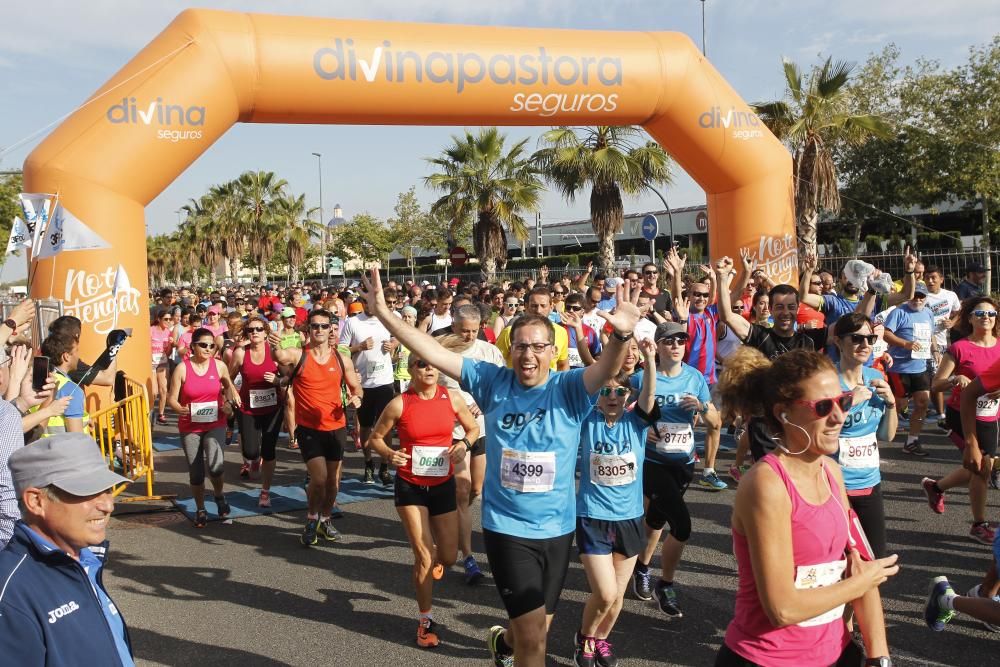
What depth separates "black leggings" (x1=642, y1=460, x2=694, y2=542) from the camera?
15.9ft

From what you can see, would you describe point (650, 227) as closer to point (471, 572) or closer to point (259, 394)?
point (259, 394)

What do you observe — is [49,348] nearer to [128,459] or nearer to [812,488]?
[128,459]

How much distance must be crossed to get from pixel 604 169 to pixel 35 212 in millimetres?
13813

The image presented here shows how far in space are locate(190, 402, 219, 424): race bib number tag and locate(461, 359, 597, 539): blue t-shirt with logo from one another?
4.19 m

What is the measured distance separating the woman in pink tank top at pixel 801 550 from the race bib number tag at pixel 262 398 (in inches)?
246

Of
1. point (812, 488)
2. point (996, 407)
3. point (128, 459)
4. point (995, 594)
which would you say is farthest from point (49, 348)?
point (996, 407)

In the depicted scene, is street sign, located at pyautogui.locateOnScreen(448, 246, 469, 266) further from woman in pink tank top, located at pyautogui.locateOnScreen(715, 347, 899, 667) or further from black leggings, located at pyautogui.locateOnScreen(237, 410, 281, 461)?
woman in pink tank top, located at pyautogui.locateOnScreen(715, 347, 899, 667)

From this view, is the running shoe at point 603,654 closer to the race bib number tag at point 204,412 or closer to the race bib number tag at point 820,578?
the race bib number tag at point 820,578

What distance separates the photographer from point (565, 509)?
363 centimetres

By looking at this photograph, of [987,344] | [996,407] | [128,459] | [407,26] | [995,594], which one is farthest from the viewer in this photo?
[407,26]

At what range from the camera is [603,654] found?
13.5ft

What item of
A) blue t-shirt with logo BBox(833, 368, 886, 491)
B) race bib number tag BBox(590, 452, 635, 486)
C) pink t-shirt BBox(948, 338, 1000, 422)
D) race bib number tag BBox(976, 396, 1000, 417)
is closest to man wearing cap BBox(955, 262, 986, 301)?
pink t-shirt BBox(948, 338, 1000, 422)

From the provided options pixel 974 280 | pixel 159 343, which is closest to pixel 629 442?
pixel 974 280

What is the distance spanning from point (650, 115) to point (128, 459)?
808 centimetres
